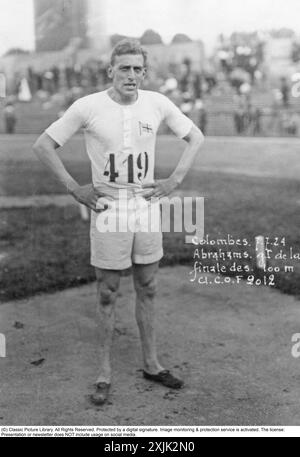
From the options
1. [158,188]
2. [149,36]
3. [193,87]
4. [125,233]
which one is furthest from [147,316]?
[193,87]

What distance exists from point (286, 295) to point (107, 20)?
6.82 ft

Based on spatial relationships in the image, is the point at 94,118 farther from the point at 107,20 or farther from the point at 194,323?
the point at 194,323

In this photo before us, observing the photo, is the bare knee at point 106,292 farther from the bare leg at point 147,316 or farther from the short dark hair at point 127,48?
the short dark hair at point 127,48

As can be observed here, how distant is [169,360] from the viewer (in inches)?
127

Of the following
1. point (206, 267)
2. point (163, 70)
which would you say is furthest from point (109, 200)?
point (163, 70)

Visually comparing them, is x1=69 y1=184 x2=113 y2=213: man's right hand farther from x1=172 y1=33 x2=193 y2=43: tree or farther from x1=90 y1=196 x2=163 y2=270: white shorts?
x1=172 y1=33 x2=193 y2=43: tree

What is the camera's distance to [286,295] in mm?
4094

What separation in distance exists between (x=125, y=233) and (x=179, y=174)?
36cm

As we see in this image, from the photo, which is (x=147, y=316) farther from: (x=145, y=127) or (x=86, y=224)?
(x=86, y=224)

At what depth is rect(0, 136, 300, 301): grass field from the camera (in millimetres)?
4543

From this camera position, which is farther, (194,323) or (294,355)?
(194,323)

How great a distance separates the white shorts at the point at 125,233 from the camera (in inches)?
108

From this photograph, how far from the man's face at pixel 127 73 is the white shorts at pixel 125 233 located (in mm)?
470

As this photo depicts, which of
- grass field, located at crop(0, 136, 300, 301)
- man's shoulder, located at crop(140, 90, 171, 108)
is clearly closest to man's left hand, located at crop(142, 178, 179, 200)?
man's shoulder, located at crop(140, 90, 171, 108)
